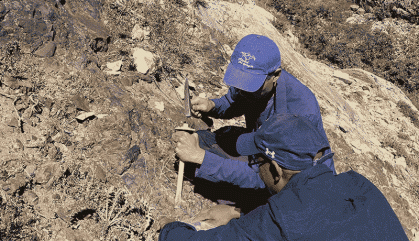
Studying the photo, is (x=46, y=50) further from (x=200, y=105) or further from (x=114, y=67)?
(x=200, y=105)

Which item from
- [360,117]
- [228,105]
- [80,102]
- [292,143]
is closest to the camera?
[292,143]

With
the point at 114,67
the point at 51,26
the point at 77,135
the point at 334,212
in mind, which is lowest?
the point at 77,135

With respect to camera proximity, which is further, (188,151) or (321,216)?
(188,151)

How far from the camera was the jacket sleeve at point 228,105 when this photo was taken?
289cm

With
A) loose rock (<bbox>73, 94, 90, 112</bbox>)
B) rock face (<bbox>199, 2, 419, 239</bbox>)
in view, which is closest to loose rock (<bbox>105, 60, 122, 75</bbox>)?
loose rock (<bbox>73, 94, 90, 112</bbox>)

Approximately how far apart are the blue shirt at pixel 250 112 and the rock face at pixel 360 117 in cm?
193

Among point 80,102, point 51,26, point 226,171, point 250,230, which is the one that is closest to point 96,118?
point 80,102

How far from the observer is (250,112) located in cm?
292

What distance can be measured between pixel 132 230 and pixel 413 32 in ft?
30.3

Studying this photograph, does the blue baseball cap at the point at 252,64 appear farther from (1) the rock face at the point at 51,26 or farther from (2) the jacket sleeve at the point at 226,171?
(1) the rock face at the point at 51,26

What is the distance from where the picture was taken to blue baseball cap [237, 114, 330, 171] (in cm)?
168

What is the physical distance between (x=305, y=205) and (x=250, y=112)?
1559mm

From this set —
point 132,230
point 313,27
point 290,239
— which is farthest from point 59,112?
point 313,27

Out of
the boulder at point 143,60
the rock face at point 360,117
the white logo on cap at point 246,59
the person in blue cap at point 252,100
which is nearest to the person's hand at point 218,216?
the person in blue cap at point 252,100
